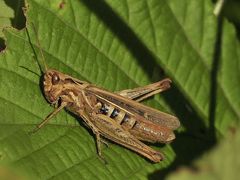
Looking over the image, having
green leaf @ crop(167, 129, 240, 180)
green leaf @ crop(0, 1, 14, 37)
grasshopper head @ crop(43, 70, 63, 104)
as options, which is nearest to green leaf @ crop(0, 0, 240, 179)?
grasshopper head @ crop(43, 70, 63, 104)

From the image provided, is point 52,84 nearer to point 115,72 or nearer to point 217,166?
point 115,72

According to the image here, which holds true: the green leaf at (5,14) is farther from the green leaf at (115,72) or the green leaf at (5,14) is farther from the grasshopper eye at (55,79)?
the grasshopper eye at (55,79)

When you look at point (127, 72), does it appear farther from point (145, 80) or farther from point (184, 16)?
point (184, 16)

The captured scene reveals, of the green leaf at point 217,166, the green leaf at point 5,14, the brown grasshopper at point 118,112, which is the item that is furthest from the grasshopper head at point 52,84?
the green leaf at point 217,166

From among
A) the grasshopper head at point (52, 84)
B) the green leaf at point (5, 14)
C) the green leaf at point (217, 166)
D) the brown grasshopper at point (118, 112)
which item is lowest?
the brown grasshopper at point (118, 112)

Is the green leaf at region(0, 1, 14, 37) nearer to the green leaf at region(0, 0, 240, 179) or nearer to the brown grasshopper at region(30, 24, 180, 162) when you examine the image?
the green leaf at region(0, 0, 240, 179)

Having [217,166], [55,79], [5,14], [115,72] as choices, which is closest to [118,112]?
[115,72]

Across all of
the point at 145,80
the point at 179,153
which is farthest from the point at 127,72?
the point at 179,153
